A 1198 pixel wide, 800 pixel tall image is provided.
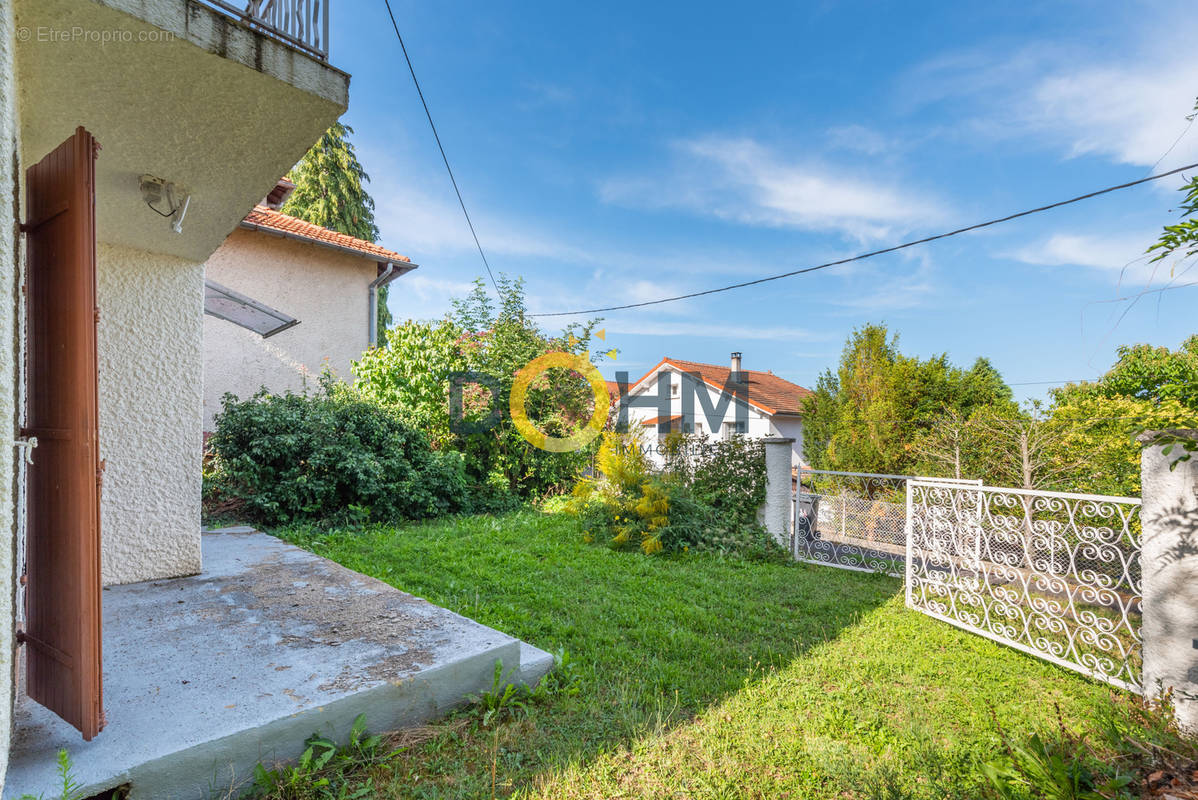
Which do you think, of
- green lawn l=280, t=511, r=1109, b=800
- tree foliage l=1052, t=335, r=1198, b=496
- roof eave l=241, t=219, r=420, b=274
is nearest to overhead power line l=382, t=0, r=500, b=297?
roof eave l=241, t=219, r=420, b=274

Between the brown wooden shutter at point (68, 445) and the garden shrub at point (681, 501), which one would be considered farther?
the garden shrub at point (681, 501)

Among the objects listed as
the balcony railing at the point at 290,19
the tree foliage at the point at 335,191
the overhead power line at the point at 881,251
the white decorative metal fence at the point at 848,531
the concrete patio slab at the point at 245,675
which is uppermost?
the tree foliage at the point at 335,191

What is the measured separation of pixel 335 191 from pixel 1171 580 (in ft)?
74.6

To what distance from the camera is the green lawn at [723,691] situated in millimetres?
2266

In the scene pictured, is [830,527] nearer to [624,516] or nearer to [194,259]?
[624,516]

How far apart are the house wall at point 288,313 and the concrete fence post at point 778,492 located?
8812mm

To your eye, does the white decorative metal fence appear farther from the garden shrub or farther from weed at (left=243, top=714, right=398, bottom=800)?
weed at (left=243, top=714, right=398, bottom=800)

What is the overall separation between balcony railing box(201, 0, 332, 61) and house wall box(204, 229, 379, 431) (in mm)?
9122

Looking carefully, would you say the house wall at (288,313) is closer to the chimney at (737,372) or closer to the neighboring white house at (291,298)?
the neighboring white house at (291,298)

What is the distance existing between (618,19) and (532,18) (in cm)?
160

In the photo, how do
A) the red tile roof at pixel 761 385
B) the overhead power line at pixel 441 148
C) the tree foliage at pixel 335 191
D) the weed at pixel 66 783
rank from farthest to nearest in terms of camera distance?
the red tile roof at pixel 761 385
the tree foliage at pixel 335 191
the overhead power line at pixel 441 148
the weed at pixel 66 783

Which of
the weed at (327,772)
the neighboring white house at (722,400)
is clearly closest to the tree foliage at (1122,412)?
the weed at (327,772)

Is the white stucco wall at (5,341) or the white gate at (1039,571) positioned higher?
the white stucco wall at (5,341)

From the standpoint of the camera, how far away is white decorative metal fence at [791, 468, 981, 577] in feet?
22.6
